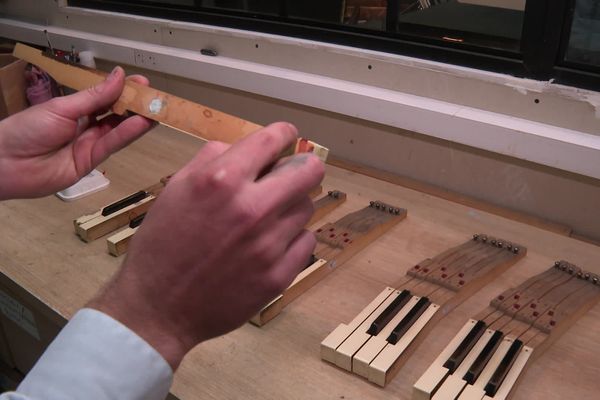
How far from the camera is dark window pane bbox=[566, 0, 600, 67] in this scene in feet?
3.88

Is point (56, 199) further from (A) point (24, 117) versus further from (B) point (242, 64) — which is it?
(B) point (242, 64)

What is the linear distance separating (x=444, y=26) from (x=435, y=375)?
93 centimetres

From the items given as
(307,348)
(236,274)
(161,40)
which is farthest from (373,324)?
(161,40)

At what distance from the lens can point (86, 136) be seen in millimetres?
1013

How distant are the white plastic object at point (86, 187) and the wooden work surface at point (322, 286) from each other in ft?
0.06

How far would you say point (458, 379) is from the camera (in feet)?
2.72

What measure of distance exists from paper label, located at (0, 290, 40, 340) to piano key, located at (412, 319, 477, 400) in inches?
32.3

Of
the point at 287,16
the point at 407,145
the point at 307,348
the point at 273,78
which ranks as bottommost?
the point at 307,348

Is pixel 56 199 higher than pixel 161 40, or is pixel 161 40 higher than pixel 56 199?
pixel 161 40

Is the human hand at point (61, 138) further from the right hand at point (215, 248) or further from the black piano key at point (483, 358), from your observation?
the black piano key at point (483, 358)

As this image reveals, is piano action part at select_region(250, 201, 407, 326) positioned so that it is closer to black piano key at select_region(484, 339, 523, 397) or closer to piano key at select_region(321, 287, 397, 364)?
piano key at select_region(321, 287, 397, 364)

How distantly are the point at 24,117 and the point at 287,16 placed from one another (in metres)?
0.80

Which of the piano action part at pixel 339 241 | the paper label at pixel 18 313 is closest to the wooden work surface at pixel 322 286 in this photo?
the piano action part at pixel 339 241

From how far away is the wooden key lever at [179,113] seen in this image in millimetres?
785
